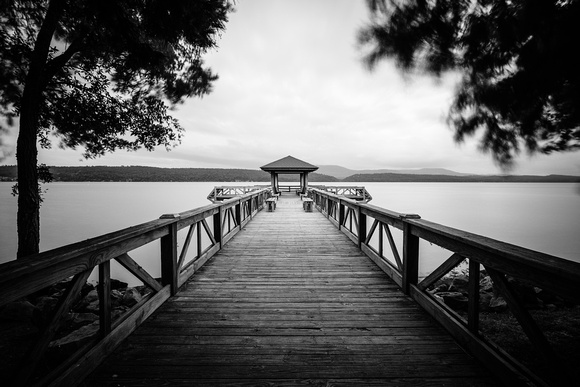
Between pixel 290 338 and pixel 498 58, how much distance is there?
8.33 ft

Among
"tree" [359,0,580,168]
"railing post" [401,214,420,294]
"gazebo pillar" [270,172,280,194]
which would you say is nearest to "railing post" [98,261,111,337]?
"tree" [359,0,580,168]

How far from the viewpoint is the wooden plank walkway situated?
1.88m

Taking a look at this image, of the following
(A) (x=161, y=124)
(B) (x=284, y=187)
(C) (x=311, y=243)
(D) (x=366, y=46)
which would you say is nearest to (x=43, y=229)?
(B) (x=284, y=187)

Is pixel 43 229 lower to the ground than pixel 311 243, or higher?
lower

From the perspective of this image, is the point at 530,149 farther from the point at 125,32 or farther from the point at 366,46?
the point at 125,32

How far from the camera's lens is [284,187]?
25609 mm

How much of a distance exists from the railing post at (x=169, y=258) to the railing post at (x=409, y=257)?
2806mm

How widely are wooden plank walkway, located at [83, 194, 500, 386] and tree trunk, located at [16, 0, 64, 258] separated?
389cm

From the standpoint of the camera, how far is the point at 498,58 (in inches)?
61.8

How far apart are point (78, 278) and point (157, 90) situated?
5390 millimetres

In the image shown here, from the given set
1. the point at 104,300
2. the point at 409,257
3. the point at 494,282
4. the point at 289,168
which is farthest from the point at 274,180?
the point at 494,282

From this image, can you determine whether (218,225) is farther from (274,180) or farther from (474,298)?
(274,180)

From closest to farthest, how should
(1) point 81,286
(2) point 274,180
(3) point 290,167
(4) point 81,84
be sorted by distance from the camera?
1. (1) point 81,286
2. (4) point 81,84
3. (3) point 290,167
4. (2) point 274,180

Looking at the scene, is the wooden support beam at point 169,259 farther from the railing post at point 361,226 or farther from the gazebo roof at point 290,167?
the gazebo roof at point 290,167
